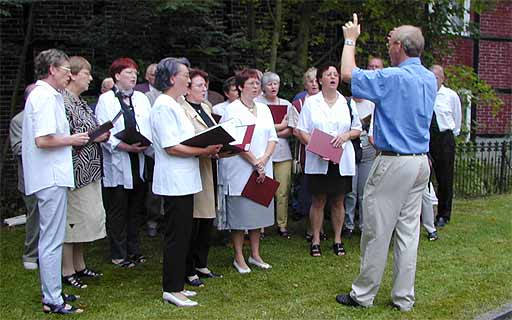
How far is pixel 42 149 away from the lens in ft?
15.2

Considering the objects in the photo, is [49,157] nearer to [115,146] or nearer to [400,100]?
[115,146]

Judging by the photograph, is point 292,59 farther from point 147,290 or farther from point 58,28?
point 147,290

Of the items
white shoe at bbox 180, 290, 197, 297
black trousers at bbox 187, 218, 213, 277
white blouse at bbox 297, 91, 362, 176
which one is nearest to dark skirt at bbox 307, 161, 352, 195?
white blouse at bbox 297, 91, 362, 176

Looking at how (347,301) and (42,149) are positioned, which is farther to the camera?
(347,301)

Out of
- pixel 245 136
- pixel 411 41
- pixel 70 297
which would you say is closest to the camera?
pixel 411 41

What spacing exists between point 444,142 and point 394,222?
3.70 meters

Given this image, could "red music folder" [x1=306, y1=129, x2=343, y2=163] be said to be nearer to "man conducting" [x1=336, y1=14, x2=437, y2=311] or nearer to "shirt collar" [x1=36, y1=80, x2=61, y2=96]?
"man conducting" [x1=336, y1=14, x2=437, y2=311]

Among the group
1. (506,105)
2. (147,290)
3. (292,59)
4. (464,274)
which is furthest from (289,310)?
(506,105)

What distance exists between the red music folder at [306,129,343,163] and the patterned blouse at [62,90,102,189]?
215cm

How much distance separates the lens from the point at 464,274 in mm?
6137

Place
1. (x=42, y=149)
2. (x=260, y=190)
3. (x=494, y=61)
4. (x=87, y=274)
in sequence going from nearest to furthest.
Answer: (x=42, y=149)
(x=87, y=274)
(x=260, y=190)
(x=494, y=61)

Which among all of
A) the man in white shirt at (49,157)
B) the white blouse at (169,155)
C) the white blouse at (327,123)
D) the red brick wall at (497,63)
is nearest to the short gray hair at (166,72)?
the white blouse at (169,155)

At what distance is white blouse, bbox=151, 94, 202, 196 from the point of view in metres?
4.98

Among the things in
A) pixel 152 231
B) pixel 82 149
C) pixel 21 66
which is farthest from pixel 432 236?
pixel 21 66
